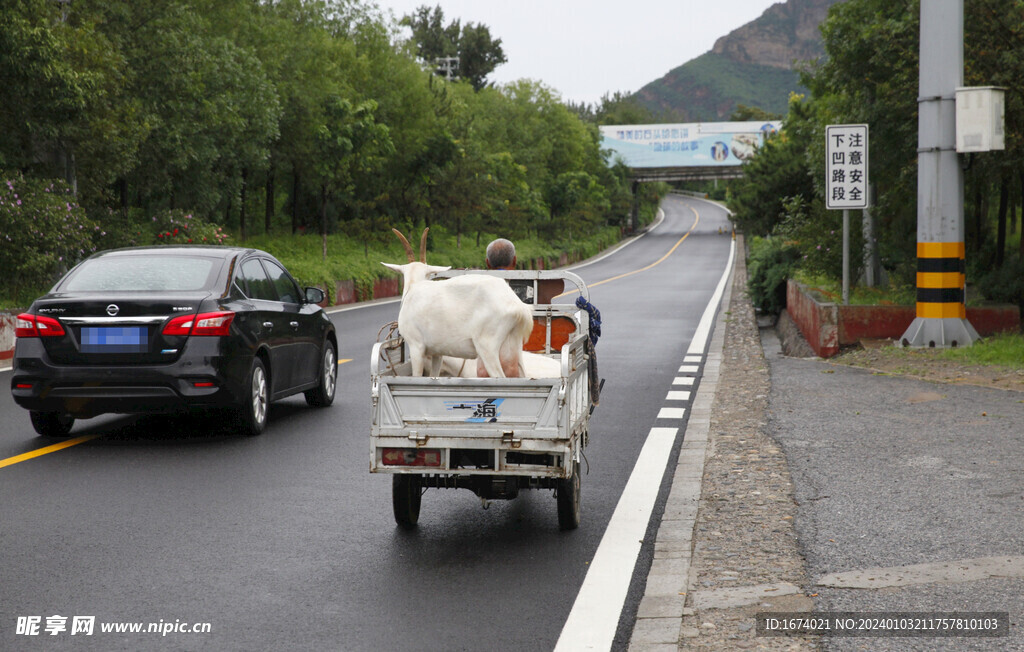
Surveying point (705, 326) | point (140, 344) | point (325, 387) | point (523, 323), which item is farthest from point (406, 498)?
point (705, 326)

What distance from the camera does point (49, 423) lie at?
370 inches

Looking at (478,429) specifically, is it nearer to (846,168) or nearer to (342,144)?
(846,168)

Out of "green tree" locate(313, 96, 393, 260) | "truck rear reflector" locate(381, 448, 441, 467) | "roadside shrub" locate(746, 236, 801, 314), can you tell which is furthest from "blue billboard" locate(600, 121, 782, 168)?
"truck rear reflector" locate(381, 448, 441, 467)

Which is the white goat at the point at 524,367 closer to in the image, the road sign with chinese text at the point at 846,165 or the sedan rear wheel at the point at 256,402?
the sedan rear wheel at the point at 256,402

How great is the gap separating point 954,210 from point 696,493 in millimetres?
9224

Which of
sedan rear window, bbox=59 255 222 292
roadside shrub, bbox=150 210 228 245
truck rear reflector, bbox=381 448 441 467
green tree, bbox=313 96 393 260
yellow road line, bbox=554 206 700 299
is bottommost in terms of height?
yellow road line, bbox=554 206 700 299

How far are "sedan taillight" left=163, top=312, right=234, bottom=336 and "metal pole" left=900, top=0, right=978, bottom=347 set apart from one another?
369 inches

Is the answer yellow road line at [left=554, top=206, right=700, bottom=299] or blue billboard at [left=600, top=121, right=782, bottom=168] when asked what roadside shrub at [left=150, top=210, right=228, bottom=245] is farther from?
blue billboard at [left=600, top=121, right=782, bottom=168]

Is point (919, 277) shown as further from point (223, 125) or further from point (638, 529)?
point (223, 125)

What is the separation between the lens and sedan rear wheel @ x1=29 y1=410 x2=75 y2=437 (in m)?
9.34

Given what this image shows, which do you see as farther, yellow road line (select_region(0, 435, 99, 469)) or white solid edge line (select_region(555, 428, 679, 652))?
yellow road line (select_region(0, 435, 99, 469))

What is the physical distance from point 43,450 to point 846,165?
12.0m

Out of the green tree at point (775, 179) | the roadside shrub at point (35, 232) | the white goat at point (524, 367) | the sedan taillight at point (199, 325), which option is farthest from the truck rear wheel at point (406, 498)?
the green tree at point (775, 179)

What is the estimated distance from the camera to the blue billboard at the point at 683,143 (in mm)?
106688
